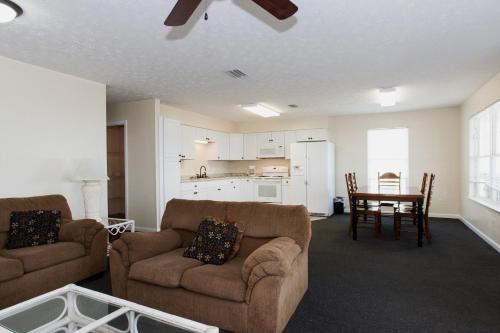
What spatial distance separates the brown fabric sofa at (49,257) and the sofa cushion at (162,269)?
38.2 inches

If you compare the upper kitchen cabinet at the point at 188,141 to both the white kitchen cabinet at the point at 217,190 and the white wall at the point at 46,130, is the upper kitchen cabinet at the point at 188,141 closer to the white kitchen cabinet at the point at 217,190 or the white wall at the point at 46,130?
the white kitchen cabinet at the point at 217,190

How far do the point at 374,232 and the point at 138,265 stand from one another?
4107mm

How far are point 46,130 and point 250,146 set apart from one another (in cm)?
513

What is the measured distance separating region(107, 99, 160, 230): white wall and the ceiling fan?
143 inches

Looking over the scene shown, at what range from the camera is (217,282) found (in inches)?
82.7

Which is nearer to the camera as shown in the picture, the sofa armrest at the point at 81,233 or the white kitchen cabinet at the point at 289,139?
the sofa armrest at the point at 81,233

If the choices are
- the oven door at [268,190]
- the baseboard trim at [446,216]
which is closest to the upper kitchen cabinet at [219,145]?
the oven door at [268,190]

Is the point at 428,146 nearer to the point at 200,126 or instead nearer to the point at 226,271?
the point at 200,126

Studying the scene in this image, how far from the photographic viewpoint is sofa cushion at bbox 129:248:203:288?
225 cm

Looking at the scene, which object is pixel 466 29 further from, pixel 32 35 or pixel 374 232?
pixel 32 35

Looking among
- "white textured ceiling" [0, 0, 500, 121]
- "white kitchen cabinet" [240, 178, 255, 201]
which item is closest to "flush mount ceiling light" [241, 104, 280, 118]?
"white textured ceiling" [0, 0, 500, 121]

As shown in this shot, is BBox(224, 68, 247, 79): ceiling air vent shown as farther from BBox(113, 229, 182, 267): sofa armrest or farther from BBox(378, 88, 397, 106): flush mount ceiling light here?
BBox(378, 88, 397, 106): flush mount ceiling light

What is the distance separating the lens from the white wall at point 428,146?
645 cm

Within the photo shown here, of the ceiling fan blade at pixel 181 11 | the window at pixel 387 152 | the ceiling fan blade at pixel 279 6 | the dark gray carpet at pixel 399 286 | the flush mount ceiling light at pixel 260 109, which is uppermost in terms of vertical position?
the flush mount ceiling light at pixel 260 109
